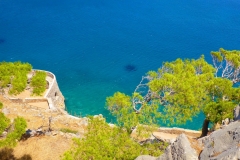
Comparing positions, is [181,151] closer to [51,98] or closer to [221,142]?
[221,142]

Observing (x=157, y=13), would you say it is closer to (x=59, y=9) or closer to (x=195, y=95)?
(x=59, y=9)

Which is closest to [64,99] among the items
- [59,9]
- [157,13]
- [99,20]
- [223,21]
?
[99,20]

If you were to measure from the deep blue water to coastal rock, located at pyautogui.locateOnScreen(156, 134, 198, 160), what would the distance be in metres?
25.6

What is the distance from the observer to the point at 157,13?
234 ft

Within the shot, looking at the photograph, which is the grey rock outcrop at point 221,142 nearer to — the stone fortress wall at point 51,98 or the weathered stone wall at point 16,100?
the stone fortress wall at point 51,98

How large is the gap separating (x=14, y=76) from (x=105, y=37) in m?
40.2

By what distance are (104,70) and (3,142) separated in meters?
34.6

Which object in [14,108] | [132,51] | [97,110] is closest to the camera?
[14,108]

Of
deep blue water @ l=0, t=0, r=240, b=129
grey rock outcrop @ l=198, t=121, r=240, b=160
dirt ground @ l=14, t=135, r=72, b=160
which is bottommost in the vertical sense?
grey rock outcrop @ l=198, t=121, r=240, b=160

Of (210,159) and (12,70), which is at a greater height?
(12,70)

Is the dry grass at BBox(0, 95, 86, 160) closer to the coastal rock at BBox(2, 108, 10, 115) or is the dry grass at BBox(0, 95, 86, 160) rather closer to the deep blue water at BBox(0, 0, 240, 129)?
the coastal rock at BBox(2, 108, 10, 115)

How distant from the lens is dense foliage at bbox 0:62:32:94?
20.5 metres

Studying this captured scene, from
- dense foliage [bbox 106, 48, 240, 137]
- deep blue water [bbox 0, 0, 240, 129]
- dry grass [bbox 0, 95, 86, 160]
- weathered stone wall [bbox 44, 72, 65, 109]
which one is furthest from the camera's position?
deep blue water [bbox 0, 0, 240, 129]

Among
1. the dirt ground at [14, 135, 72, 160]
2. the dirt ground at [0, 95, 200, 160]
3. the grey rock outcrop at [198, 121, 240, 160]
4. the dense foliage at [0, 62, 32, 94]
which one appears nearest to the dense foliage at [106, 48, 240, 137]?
the dirt ground at [14, 135, 72, 160]
